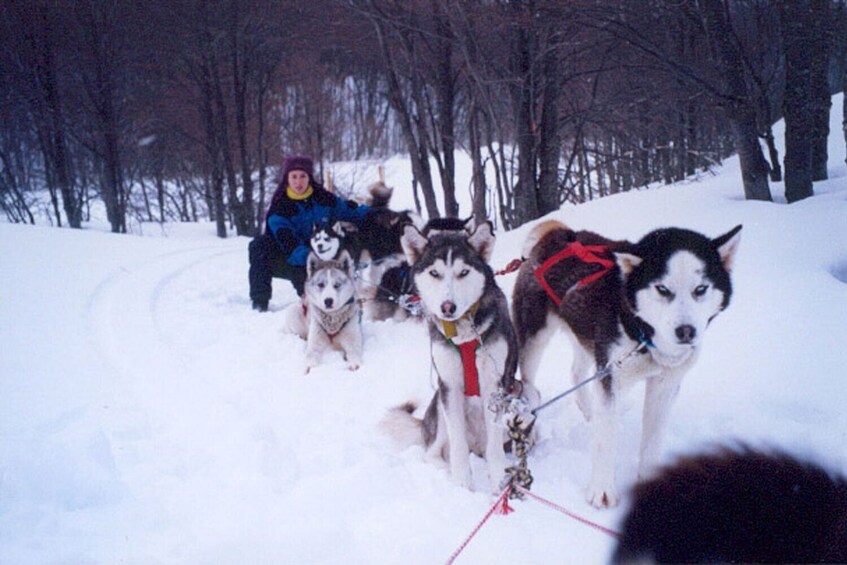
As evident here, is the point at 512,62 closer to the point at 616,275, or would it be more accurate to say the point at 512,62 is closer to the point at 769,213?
the point at 769,213

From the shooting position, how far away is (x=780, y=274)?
366cm

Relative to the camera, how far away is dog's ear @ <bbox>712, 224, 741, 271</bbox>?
1.77m

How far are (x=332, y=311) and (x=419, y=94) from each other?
525 centimetres

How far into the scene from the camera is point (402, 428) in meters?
2.67

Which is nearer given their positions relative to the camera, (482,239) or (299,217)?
(482,239)

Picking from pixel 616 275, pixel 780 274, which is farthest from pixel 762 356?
pixel 616 275

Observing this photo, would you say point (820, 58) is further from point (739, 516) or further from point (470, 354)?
point (739, 516)

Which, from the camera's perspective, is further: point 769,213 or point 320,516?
point 769,213

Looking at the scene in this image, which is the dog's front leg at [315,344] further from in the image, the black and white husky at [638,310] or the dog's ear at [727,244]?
the dog's ear at [727,244]

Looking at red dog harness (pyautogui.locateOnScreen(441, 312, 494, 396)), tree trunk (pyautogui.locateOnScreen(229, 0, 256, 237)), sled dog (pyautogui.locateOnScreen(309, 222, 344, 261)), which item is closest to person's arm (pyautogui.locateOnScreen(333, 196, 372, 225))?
sled dog (pyautogui.locateOnScreen(309, 222, 344, 261))

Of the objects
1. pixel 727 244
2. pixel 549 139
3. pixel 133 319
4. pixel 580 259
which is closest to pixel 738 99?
pixel 549 139

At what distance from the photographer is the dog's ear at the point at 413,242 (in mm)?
2455

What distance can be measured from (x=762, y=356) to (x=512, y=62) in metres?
4.84

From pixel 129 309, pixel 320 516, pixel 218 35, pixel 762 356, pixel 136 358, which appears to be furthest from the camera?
pixel 218 35
